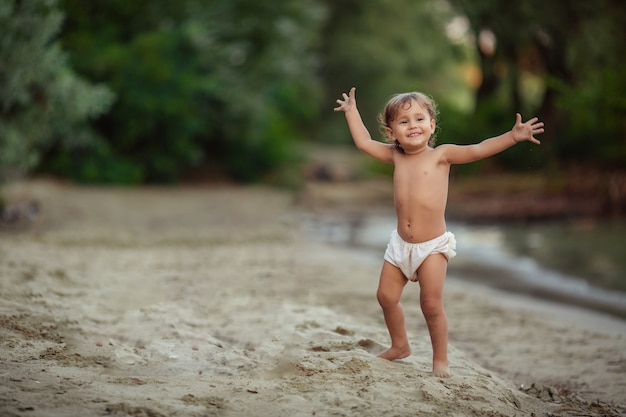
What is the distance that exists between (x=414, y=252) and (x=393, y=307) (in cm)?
33

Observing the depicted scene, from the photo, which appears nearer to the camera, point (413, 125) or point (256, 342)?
point (413, 125)

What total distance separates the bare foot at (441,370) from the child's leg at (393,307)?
0.26 m

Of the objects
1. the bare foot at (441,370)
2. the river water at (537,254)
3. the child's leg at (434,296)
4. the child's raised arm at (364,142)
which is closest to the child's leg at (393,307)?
the child's leg at (434,296)

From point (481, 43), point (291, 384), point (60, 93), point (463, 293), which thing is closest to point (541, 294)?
point (463, 293)

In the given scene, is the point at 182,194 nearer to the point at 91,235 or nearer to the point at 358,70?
the point at 91,235

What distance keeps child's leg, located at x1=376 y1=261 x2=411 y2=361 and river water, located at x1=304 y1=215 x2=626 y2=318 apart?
2811mm

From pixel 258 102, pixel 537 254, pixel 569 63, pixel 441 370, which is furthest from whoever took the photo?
pixel 258 102

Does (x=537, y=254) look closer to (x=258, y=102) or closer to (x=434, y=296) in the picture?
(x=434, y=296)

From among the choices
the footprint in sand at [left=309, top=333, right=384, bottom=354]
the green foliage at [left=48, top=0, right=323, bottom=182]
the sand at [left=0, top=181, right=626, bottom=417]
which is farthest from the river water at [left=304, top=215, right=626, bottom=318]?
the green foliage at [left=48, top=0, right=323, bottom=182]

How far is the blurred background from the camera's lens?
1045 cm

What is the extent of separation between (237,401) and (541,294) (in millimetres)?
4657

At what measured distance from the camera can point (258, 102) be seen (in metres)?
17.5

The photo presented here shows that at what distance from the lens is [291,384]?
3672 millimetres

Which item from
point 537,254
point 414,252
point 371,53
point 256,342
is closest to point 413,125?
point 414,252
